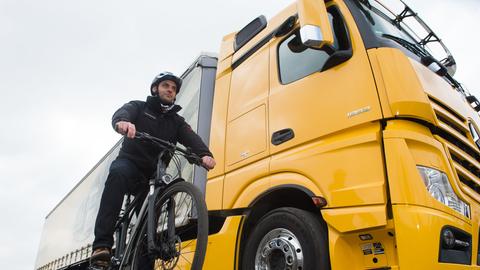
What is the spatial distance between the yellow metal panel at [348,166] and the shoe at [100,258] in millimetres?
1547

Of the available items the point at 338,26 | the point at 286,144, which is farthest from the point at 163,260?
the point at 338,26

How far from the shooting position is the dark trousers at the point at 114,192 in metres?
3.18

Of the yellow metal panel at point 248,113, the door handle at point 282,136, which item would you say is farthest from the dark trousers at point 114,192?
the door handle at point 282,136

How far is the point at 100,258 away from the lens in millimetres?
3068

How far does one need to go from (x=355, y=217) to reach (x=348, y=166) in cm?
34

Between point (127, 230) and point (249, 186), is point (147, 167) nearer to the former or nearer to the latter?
point (127, 230)

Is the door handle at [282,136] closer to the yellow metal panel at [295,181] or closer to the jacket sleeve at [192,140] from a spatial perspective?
the yellow metal panel at [295,181]

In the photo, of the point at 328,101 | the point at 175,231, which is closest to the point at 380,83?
the point at 328,101

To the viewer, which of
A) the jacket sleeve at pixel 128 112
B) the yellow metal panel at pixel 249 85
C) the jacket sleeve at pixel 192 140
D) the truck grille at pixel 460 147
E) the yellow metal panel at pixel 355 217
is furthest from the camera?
the yellow metal panel at pixel 249 85

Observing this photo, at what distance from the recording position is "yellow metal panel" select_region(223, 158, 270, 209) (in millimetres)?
3352

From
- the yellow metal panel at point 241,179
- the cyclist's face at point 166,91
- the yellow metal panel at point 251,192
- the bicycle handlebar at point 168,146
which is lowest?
the yellow metal panel at point 251,192

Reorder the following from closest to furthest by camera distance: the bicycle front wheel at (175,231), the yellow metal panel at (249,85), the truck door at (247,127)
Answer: the bicycle front wheel at (175,231)
the truck door at (247,127)
the yellow metal panel at (249,85)

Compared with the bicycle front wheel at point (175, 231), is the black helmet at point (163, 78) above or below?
above

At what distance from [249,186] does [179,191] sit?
602mm
